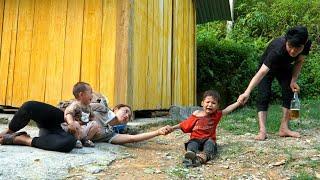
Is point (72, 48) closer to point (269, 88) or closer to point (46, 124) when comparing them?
point (46, 124)

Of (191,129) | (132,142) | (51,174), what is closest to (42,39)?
(132,142)

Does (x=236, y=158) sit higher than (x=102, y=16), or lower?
lower

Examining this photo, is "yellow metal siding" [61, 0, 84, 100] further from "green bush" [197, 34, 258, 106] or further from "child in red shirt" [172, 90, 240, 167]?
"green bush" [197, 34, 258, 106]

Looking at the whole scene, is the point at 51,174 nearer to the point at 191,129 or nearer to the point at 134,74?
the point at 191,129

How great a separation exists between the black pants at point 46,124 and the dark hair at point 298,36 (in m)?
2.89

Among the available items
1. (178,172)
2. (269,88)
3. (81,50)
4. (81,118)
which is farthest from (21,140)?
(269,88)

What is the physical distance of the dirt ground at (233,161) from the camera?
4.17 metres

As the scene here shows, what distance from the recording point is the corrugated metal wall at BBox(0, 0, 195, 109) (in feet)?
23.2

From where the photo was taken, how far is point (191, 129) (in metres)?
5.19

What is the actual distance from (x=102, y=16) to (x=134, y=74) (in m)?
1.07

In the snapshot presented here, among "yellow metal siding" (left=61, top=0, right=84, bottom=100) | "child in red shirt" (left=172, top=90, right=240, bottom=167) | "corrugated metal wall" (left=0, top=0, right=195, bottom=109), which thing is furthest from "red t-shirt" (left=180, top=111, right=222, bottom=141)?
"yellow metal siding" (left=61, top=0, right=84, bottom=100)

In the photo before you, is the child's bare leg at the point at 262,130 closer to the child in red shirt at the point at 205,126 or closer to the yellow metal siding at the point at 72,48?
the child in red shirt at the point at 205,126

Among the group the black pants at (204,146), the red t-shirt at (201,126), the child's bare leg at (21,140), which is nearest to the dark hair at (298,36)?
the red t-shirt at (201,126)

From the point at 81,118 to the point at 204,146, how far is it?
149 centimetres
